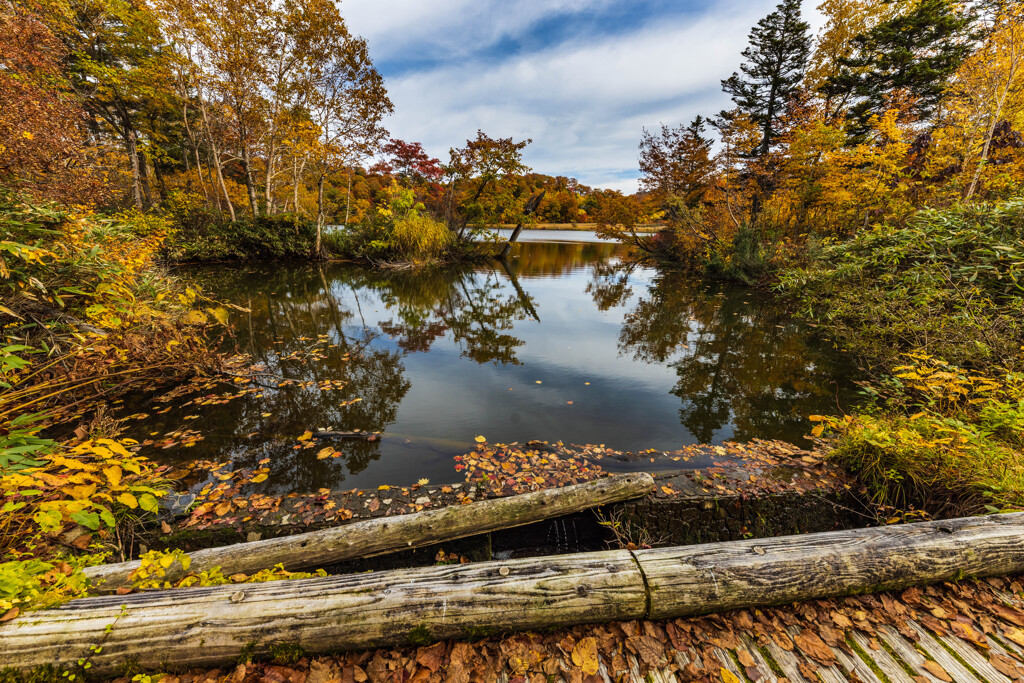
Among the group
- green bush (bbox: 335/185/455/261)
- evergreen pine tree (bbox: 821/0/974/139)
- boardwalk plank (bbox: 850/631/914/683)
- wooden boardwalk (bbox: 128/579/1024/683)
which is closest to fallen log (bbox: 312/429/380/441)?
wooden boardwalk (bbox: 128/579/1024/683)

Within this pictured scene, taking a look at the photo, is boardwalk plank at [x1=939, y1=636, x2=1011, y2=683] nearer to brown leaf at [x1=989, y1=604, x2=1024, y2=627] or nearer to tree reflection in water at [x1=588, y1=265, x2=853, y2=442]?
brown leaf at [x1=989, y1=604, x2=1024, y2=627]

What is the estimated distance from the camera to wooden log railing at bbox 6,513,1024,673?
1499 millimetres

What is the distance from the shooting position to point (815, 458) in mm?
3826

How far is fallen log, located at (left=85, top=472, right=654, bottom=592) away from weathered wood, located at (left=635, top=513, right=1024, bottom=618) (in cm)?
90

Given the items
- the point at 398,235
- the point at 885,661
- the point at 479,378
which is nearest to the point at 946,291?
the point at 885,661

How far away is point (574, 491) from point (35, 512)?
10.9 ft

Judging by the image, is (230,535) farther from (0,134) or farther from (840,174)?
(840,174)

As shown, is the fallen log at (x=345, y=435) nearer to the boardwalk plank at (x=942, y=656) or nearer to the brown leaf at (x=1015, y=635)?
the boardwalk plank at (x=942, y=656)

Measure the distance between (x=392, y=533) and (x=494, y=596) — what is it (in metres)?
1.07

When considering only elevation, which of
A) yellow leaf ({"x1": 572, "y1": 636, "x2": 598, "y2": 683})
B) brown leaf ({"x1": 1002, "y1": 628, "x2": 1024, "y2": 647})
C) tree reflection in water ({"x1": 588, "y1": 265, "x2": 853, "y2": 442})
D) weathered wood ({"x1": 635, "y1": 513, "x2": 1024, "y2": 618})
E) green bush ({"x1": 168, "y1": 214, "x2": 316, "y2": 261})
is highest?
green bush ({"x1": 168, "y1": 214, "x2": 316, "y2": 261})

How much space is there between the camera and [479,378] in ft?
20.9

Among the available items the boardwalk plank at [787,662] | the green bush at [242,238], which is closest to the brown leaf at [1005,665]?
the boardwalk plank at [787,662]

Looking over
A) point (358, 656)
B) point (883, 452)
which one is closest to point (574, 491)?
point (358, 656)

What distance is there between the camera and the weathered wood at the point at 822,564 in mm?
1817
